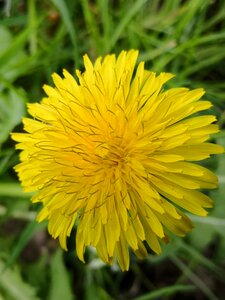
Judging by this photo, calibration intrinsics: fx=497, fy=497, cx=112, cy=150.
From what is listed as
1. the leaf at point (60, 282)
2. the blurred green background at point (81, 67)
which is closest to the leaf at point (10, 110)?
the blurred green background at point (81, 67)

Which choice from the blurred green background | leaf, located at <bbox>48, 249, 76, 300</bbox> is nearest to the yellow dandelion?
the blurred green background

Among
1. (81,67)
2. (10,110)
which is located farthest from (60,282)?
(81,67)

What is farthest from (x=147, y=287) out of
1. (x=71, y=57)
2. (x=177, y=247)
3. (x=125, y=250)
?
(x=71, y=57)

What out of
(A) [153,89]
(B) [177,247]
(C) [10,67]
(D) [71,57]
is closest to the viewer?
(A) [153,89]

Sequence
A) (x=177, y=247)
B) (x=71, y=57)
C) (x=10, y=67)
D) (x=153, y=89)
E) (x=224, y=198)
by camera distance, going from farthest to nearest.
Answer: (x=71, y=57) → (x=10, y=67) → (x=177, y=247) → (x=224, y=198) → (x=153, y=89)

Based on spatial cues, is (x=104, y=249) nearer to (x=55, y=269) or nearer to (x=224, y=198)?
(x=224, y=198)

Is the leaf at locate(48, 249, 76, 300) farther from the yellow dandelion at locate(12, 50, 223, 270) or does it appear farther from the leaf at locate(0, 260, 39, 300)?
the yellow dandelion at locate(12, 50, 223, 270)
